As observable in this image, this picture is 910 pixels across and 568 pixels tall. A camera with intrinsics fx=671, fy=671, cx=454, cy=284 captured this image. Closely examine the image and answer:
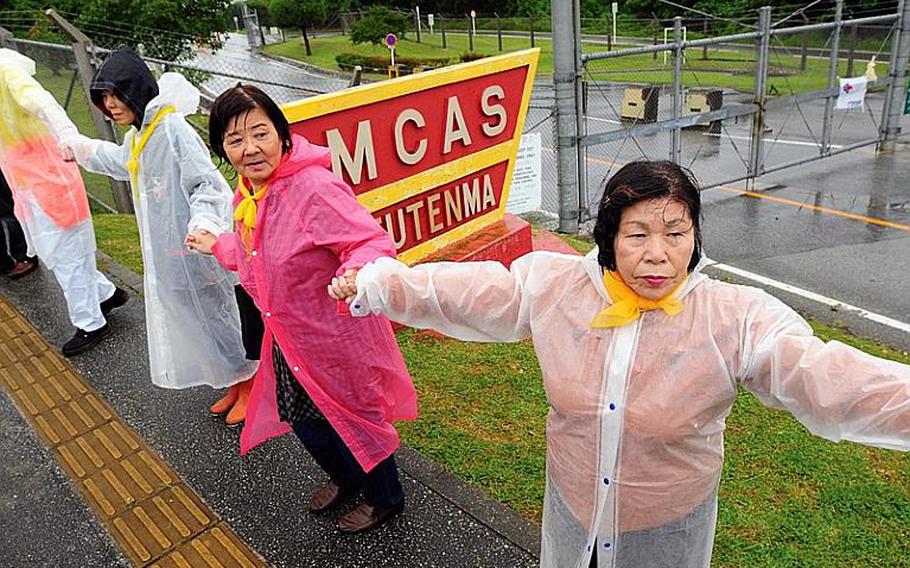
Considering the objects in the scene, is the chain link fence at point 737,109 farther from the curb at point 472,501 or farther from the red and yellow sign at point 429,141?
the curb at point 472,501

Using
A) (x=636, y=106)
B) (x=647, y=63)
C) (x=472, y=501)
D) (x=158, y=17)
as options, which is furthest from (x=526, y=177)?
(x=647, y=63)

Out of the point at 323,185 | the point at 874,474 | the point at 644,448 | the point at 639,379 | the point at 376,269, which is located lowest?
the point at 874,474

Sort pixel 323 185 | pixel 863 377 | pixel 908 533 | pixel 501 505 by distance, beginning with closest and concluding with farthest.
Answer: pixel 863 377 < pixel 323 185 < pixel 908 533 < pixel 501 505

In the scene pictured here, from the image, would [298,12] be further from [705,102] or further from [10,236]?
[10,236]

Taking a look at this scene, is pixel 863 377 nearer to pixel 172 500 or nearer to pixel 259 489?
pixel 259 489

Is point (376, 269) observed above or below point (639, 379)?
above

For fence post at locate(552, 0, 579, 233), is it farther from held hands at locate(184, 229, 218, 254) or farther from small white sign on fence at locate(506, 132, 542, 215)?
held hands at locate(184, 229, 218, 254)

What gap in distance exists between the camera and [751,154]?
29.0 feet

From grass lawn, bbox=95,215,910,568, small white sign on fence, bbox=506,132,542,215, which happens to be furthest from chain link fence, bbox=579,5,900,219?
grass lawn, bbox=95,215,910,568

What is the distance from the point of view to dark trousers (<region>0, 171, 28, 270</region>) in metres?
5.45

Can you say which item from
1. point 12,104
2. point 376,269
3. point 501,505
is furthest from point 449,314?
point 12,104

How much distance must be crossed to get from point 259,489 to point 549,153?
30.3 ft

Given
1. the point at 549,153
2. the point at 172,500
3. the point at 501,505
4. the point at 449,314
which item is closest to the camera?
the point at 449,314

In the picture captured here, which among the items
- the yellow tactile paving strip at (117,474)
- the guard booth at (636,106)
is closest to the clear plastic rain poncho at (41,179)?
the yellow tactile paving strip at (117,474)
